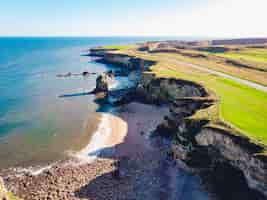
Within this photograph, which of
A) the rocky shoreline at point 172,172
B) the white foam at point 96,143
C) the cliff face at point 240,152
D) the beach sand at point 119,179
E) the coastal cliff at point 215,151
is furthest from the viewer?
the white foam at point 96,143

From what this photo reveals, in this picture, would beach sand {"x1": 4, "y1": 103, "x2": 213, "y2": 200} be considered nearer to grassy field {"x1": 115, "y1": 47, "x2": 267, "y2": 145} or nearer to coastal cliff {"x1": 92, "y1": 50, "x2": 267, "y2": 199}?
coastal cliff {"x1": 92, "y1": 50, "x2": 267, "y2": 199}

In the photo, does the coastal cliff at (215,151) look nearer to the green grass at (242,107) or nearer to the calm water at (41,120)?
the green grass at (242,107)

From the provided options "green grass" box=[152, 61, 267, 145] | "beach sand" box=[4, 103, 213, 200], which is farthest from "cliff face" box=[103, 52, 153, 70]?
"beach sand" box=[4, 103, 213, 200]

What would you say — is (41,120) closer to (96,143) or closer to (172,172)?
(96,143)

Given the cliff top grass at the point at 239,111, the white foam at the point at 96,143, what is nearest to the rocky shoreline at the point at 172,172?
the cliff top grass at the point at 239,111

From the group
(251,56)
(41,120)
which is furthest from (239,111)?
(251,56)

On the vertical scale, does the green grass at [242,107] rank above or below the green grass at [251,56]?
below
